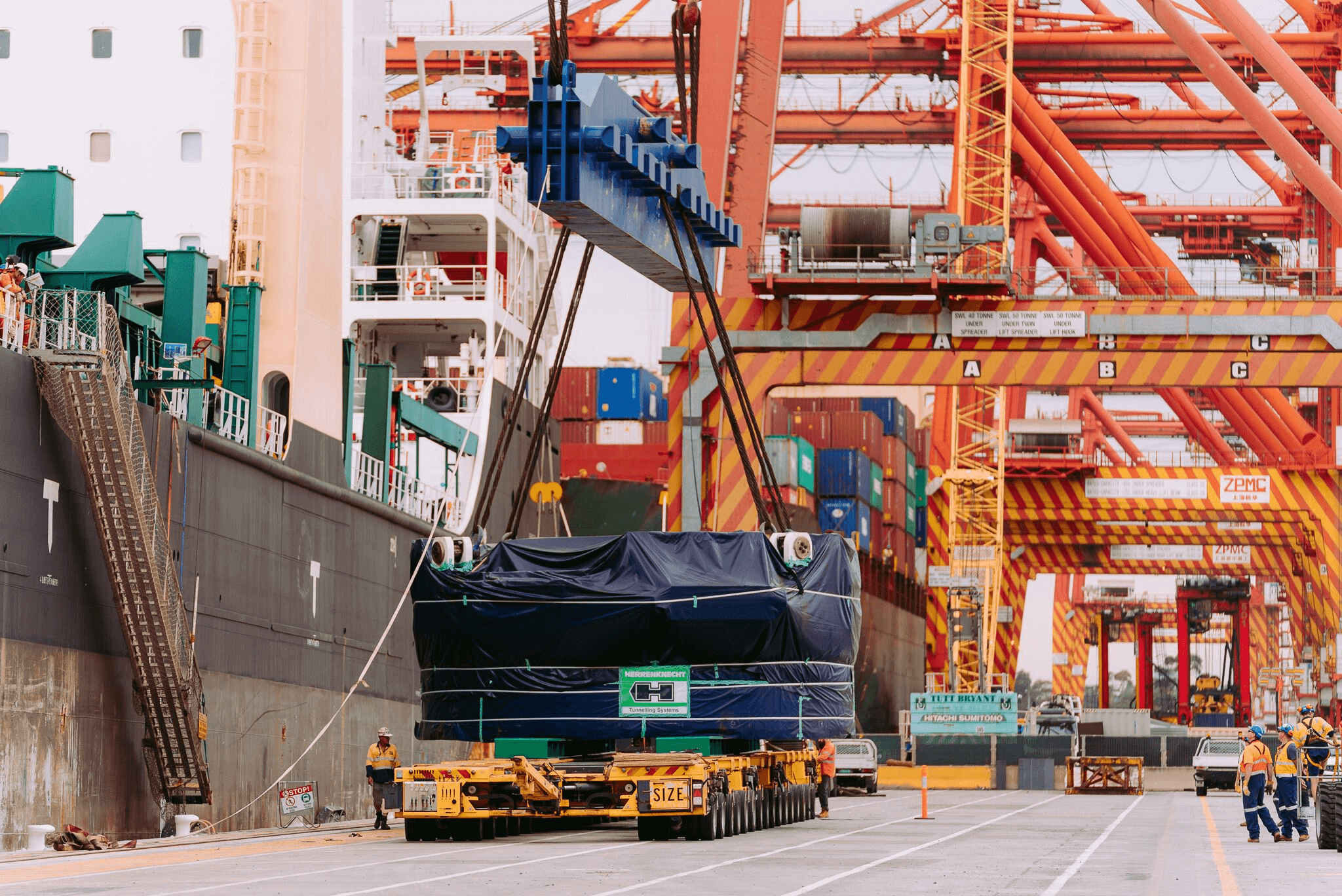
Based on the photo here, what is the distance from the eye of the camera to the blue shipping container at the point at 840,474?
61656 millimetres

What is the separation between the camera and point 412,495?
123 ft

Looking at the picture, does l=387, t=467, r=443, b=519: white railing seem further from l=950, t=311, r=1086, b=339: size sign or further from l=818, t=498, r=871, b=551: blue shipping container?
l=818, t=498, r=871, b=551: blue shipping container

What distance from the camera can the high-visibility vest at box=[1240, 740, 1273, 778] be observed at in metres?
22.0

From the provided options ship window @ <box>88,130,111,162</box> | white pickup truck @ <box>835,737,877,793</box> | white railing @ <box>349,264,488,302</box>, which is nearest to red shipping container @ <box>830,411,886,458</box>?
white pickup truck @ <box>835,737,877,793</box>

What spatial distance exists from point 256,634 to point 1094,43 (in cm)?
3735

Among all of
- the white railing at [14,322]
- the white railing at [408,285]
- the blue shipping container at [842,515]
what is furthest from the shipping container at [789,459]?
the white railing at [14,322]

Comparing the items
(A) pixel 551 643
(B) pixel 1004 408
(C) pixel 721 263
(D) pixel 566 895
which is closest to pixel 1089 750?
(B) pixel 1004 408

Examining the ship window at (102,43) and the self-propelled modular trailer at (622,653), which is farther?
the ship window at (102,43)

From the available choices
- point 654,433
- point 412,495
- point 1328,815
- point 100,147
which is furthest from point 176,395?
point 654,433

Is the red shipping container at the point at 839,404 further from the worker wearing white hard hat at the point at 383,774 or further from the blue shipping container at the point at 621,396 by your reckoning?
the worker wearing white hard hat at the point at 383,774

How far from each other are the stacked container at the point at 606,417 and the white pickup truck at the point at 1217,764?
62.2ft

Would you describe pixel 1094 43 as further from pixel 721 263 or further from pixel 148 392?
pixel 148 392

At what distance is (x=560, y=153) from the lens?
19.1 meters

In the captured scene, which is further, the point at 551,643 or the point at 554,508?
the point at 554,508
